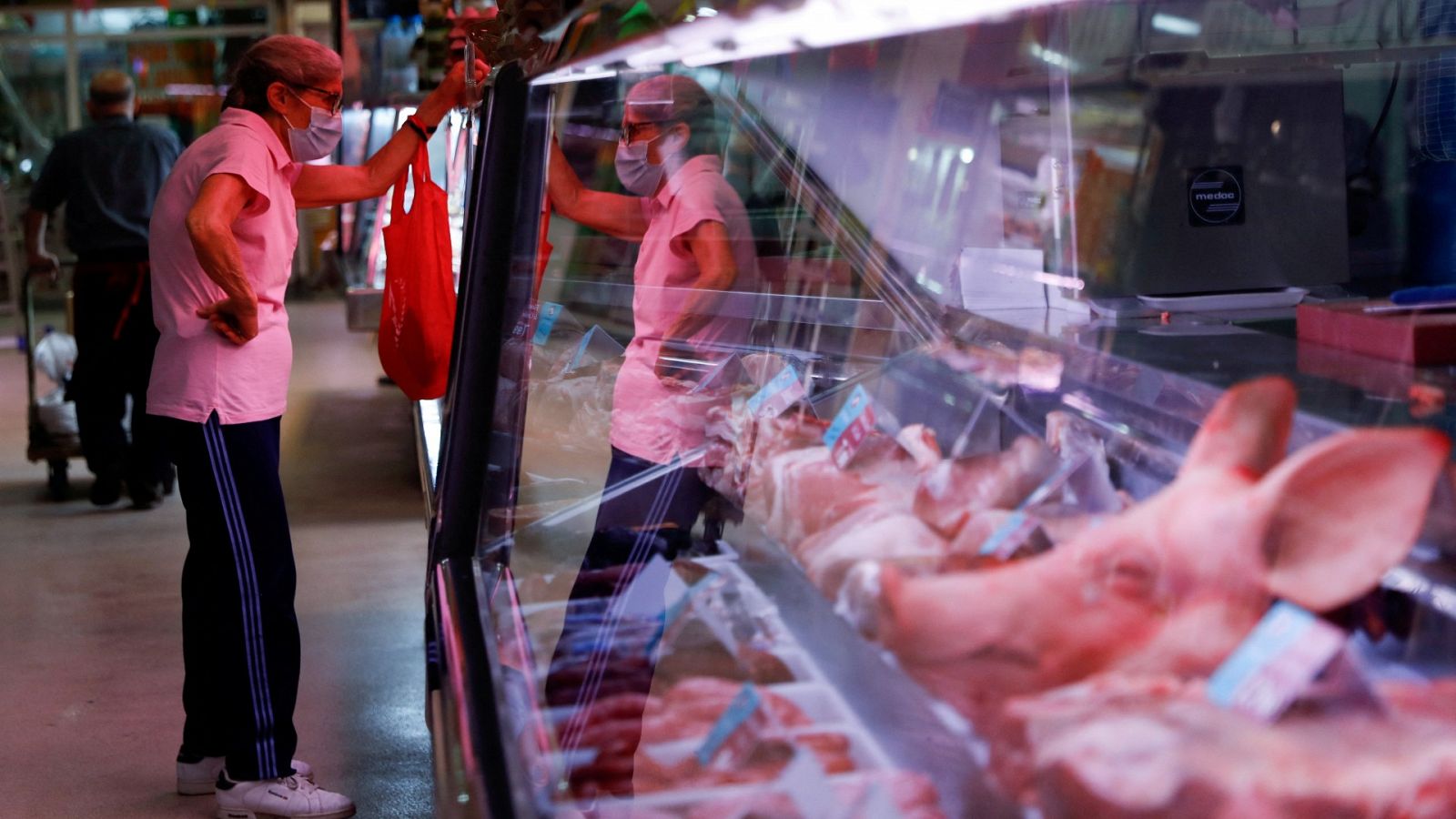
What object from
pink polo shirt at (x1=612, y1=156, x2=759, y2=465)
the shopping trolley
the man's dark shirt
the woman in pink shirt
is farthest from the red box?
the shopping trolley

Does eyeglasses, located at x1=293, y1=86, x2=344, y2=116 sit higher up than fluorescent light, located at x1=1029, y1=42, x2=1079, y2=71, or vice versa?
fluorescent light, located at x1=1029, y1=42, x2=1079, y2=71

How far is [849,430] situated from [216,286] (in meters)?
1.22

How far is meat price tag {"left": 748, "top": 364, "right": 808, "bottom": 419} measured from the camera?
2066mm

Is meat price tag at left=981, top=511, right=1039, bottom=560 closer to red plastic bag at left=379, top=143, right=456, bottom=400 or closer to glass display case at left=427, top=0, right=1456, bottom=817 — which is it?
glass display case at left=427, top=0, right=1456, bottom=817

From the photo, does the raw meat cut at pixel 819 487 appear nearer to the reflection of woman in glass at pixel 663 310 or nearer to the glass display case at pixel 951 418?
the glass display case at pixel 951 418

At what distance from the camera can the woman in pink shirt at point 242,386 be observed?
7.93ft

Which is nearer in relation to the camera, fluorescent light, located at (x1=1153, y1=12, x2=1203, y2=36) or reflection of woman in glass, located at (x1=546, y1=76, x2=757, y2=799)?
reflection of woman in glass, located at (x1=546, y1=76, x2=757, y2=799)

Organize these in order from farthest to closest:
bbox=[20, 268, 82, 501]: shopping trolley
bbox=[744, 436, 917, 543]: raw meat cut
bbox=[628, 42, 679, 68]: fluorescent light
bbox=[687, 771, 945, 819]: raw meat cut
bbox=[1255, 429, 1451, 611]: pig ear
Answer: bbox=[20, 268, 82, 501]: shopping trolley < bbox=[744, 436, 917, 543]: raw meat cut < bbox=[628, 42, 679, 68]: fluorescent light < bbox=[687, 771, 945, 819]: raw meat cut < bbox=[1255, 429, 1451, 611]: pig ear

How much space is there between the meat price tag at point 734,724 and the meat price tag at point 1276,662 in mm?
475

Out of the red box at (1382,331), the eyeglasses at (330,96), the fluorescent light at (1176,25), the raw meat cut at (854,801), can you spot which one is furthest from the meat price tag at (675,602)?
the fluorescent light at (1176,25)

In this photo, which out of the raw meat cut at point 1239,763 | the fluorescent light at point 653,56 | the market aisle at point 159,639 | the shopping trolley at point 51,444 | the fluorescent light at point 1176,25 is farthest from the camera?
the shopping trolley at point 51,444

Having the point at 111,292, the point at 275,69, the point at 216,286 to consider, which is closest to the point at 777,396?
the point at 216,286

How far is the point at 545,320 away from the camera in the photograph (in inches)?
90.4

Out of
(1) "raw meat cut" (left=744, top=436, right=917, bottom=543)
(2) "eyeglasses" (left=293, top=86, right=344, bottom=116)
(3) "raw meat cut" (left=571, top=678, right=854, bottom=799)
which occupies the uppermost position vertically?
(2) "eyeglasses" (left=293, top=86, right=344, bottom=116)
